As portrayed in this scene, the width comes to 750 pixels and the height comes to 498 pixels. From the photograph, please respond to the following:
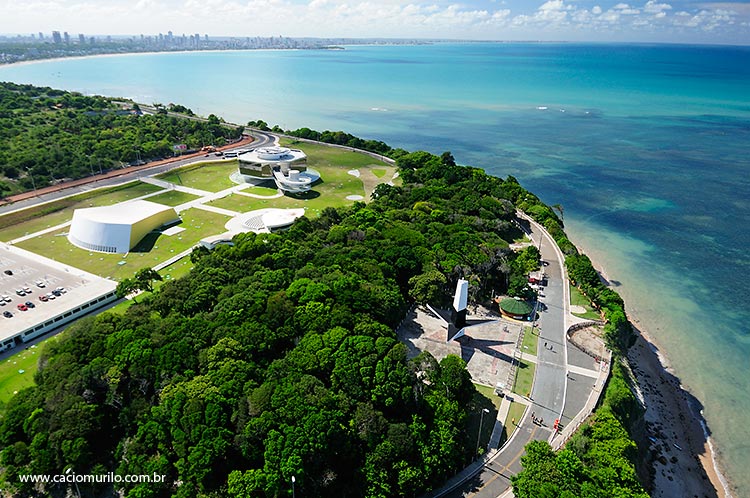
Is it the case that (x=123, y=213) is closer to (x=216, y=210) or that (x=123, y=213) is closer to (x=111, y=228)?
(x=111, y=228)

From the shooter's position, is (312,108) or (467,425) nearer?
(467,425)

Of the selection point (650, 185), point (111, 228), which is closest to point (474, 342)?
point (111, 228)

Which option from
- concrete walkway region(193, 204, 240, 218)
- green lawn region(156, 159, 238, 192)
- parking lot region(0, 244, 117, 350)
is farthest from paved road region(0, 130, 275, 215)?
concrete walkway region(193, 204, 240, 218)

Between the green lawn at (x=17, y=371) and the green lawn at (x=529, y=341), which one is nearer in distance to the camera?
the green lawn at (x=17, y=371)

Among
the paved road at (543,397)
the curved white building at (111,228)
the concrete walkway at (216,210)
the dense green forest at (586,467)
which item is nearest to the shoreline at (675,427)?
the dense green forest at (586,467)

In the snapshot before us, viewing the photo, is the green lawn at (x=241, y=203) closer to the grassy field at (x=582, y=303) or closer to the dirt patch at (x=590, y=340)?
the grassy field at (x=582, y=303)

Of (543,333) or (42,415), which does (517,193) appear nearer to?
(543,333)

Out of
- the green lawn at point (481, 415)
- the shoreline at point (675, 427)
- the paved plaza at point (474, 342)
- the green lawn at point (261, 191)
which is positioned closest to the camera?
the green lawn at point (481, 415)

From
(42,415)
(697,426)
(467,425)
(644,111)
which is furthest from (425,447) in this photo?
(644,111)
